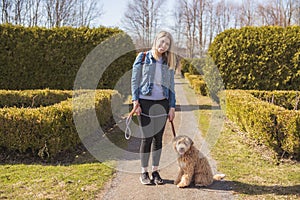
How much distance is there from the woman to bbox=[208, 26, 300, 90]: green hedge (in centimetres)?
725

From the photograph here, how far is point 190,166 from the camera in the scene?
376 cm

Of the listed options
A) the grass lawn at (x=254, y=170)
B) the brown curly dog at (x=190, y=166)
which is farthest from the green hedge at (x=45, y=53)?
the brown curly dog at (x=190, y=166)

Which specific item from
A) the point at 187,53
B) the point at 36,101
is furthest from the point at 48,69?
the point at 187,53

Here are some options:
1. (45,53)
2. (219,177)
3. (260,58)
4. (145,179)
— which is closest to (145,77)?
(145,179)

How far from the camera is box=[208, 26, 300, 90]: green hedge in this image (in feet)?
33.7

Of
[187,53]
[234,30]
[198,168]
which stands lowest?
[198,168]

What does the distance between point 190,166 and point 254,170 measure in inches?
53.4

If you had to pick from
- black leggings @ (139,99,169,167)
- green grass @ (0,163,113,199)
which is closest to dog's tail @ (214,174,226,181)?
black leggings @ (139,99,169,167)

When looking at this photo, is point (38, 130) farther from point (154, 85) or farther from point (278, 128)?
point (278, 128)

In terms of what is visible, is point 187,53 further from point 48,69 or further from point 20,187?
point 20,187

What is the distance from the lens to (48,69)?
11.2 metres

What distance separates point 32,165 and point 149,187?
2.00m

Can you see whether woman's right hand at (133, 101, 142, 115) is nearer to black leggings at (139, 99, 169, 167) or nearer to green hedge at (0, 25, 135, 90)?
black leggings at (139, 99, 169, 167)

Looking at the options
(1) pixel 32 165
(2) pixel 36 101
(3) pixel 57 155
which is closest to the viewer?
(1) pixel 32 165
